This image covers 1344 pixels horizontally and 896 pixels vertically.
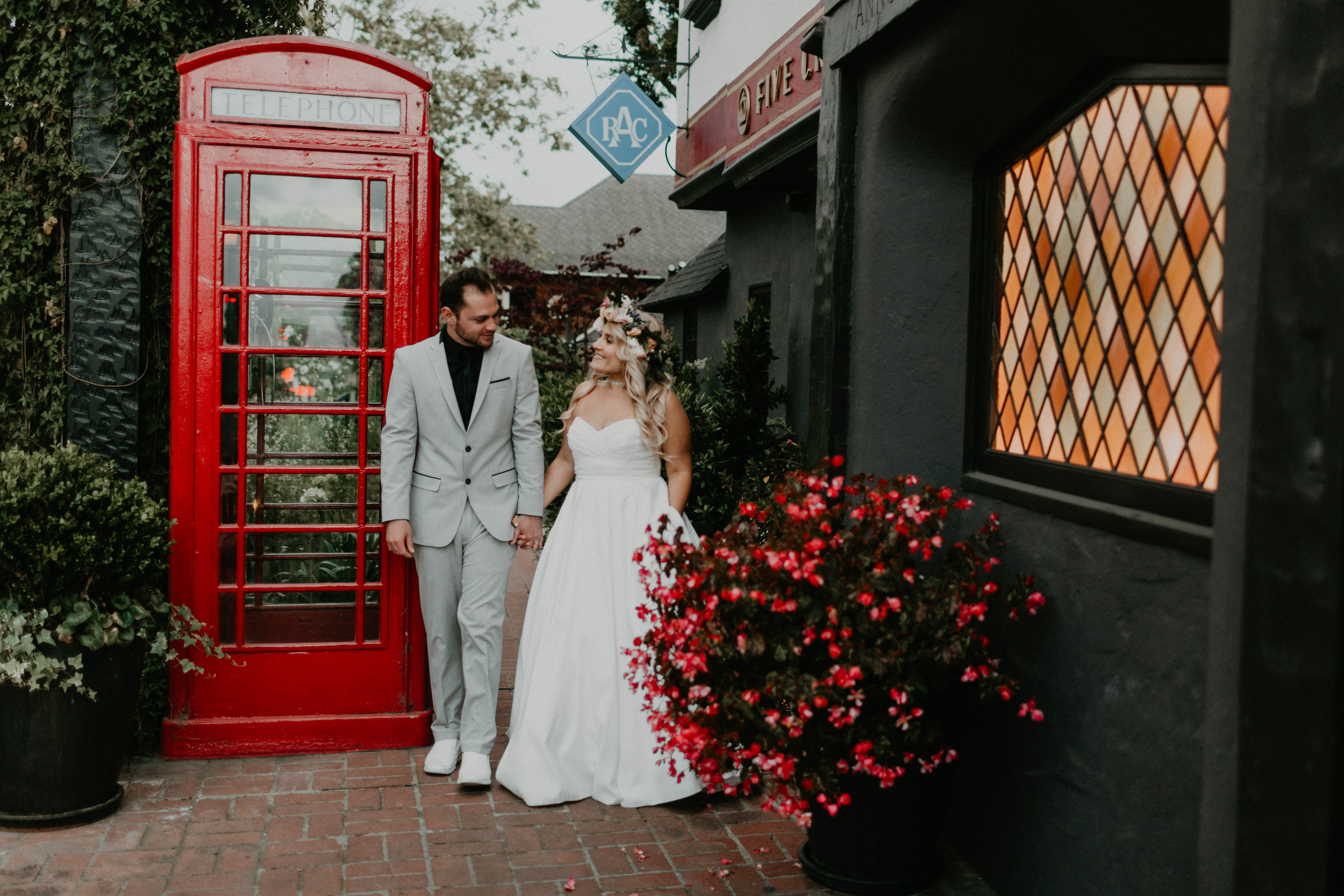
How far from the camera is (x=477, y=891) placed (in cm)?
392

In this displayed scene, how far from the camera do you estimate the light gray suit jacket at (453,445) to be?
500 centimetres

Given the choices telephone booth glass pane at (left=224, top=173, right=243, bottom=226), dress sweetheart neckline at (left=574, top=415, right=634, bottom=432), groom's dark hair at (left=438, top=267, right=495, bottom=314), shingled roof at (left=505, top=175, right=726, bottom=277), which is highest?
shingled roof at (left=505, top=175, right=726, bottom=277)

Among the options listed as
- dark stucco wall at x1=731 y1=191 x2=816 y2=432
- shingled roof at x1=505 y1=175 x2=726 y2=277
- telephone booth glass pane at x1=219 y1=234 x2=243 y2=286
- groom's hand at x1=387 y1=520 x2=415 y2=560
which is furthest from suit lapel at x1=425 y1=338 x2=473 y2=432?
shingled roof at x1=505 y1=175 x2=726 y2=277

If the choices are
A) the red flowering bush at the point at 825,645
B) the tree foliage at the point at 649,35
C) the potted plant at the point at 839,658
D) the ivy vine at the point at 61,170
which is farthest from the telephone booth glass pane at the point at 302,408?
the tree foliage at the point at 649,35

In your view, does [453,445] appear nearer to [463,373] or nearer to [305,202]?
[463,373]

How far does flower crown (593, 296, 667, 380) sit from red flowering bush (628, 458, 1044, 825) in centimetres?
163

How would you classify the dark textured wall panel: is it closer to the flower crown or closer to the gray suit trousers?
the gray suit trousers

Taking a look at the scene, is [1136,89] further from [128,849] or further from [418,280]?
[128,849]

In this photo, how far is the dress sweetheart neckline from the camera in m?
5.19

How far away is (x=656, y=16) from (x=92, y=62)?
69.6 ft

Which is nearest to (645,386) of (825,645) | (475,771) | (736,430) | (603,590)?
(603,590)

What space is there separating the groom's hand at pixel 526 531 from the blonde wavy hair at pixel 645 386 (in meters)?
0.50

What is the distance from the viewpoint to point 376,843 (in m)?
4.30

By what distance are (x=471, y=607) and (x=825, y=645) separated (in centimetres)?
210
